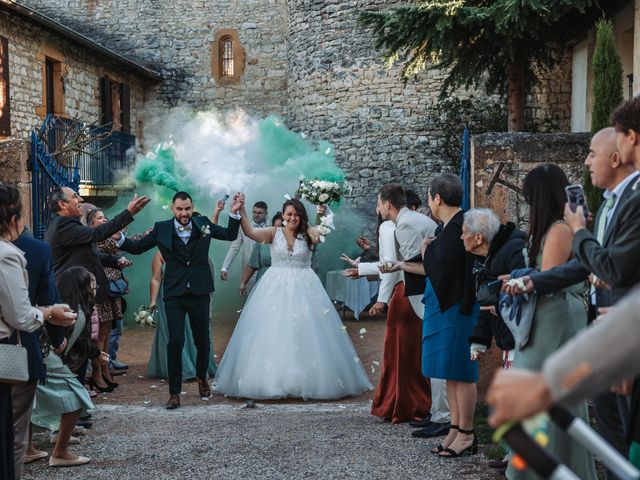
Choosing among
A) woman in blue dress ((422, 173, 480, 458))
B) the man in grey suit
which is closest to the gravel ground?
woman in blue dress ((422, 173, 480, 458))

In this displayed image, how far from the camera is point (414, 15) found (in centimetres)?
1277

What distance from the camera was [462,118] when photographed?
18281 millimetres

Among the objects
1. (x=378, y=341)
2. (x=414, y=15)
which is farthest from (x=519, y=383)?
(x=414, y=15)

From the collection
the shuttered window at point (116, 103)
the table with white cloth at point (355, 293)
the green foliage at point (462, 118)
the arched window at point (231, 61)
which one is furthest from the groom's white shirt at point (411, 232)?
the arched window at point (231, 61)

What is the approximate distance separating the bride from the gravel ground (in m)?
0.46

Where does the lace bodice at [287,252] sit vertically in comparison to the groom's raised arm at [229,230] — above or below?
below

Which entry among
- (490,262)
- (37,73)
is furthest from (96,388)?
(37,73)

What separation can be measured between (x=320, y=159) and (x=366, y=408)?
399 inches

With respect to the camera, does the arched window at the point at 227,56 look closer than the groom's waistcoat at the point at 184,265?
No

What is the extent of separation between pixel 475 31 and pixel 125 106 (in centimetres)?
1233

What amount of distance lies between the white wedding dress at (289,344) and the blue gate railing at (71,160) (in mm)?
2204

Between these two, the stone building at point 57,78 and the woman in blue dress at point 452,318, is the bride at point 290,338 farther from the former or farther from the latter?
the stone building at point 57,78

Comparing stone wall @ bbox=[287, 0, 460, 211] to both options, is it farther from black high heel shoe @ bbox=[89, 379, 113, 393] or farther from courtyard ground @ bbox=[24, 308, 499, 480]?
black high heel shoe @ bbox=[89, 379, 113, 393]

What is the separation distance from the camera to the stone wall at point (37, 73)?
16.1 m
